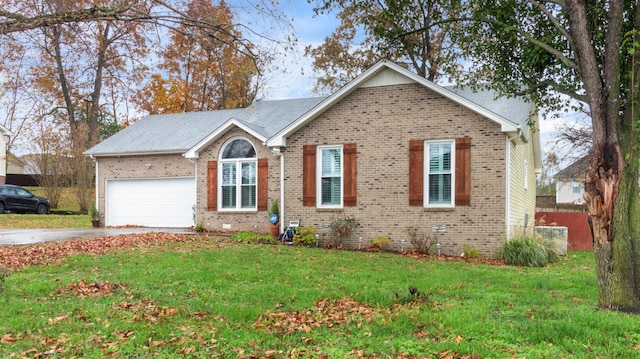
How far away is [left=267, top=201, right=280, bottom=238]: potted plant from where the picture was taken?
15602 millimetres

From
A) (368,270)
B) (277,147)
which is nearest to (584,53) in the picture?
(368,270)

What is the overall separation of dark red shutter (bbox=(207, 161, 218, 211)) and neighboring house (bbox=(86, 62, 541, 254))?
3 cm

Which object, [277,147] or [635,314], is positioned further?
[277,147]

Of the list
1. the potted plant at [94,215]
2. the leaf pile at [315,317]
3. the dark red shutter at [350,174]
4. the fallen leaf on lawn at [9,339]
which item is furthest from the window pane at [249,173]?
the fallen leaf on lawn at [9,339]

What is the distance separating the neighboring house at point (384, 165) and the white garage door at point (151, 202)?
1678mm

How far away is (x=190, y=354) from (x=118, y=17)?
5.89m

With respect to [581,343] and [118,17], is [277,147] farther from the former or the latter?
[581,343]

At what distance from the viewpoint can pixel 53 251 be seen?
11688mm

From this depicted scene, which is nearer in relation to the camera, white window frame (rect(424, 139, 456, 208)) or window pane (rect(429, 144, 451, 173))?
white window frame (rect(424, 139, 456, 208))

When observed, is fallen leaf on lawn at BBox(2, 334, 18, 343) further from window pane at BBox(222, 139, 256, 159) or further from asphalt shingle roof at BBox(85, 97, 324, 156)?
asphalt shingle roof at BBox(85, 97, 324, 156)

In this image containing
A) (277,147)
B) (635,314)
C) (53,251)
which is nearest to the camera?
(635,314)

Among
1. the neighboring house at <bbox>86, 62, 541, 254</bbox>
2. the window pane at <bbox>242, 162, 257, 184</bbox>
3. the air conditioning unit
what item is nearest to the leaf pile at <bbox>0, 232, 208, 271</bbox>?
the window pane at <bbox>242, 162, 257, 184</bbox>

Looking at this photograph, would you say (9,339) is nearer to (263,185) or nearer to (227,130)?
(263,185)

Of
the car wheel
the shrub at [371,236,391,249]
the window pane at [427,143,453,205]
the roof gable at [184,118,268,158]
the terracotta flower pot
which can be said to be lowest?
the shrub at [371,236,391,249]
